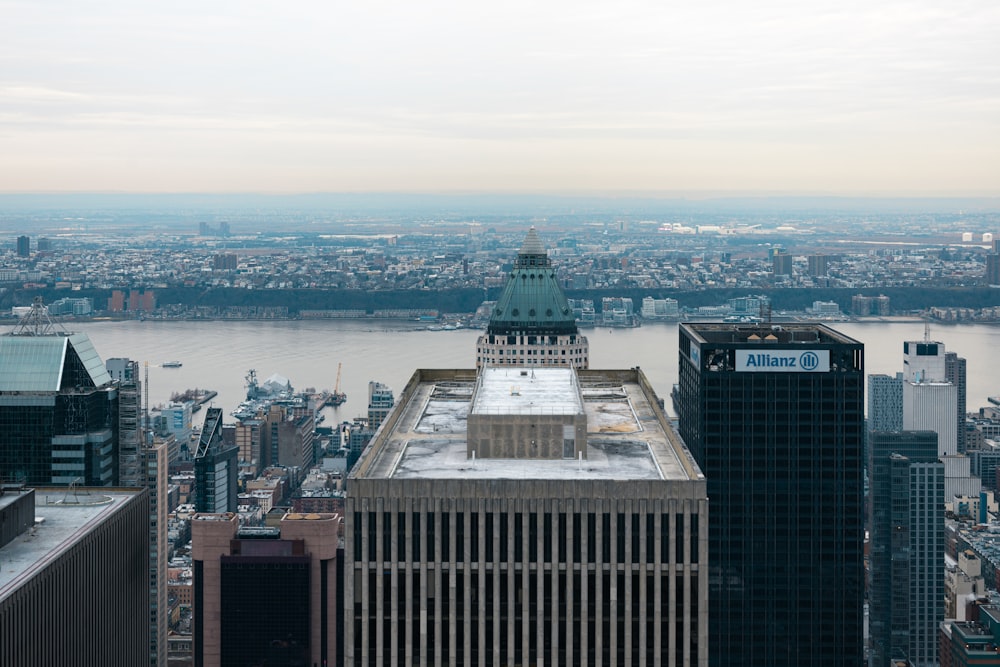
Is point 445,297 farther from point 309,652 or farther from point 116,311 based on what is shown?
point 309,652

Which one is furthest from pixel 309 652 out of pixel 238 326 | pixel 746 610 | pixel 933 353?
pixel 238 326

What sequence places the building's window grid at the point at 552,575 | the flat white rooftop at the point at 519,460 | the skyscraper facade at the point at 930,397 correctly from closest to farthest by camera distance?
the building's window grid at the point at 552,575 → the flat white rooftop at the point at 519,460 → the skyscraper facade at the point at 930,397

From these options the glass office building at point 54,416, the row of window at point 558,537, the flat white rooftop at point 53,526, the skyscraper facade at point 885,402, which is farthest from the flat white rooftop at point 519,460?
the skyscraper facade at point 885,402

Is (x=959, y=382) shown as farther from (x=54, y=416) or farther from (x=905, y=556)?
(x=54, y=416)

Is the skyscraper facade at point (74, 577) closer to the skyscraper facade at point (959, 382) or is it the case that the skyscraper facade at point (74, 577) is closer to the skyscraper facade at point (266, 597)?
the skyscraper facade at point (266, 597)

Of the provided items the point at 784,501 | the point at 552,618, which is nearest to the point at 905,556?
the point at 784,501

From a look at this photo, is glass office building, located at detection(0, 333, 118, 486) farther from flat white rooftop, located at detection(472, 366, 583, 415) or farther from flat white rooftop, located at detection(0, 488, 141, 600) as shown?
flat white rooftop, located at detection(472, 366, 583, 415)
